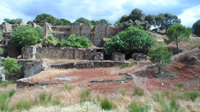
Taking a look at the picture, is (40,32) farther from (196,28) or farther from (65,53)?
(196,28)

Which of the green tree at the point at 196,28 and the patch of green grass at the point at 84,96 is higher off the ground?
the green tree at the point at 196,28

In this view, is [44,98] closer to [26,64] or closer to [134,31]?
[26,64]

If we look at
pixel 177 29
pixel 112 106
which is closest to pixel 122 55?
pixel 177 29

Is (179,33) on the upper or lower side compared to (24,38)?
lower

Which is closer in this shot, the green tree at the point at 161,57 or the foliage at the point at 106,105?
the foliage at the point at 106,105

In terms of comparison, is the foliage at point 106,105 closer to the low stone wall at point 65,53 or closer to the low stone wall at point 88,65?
the low stone wall at point 88,65

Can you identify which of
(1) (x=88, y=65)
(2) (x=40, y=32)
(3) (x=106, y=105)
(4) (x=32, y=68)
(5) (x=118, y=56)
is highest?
(2) (x=40, y=32)

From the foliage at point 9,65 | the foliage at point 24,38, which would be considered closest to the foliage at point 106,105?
the foliage at point 9,65

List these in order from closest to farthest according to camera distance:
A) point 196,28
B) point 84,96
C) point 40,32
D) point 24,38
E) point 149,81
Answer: point 84,96 < point 149,81 < point 24,38 < point 40,32 < point 196,28

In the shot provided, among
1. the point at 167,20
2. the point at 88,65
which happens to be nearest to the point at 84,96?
the point at 88,65

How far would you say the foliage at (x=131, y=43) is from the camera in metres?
21.6

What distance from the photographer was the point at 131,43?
21.8m

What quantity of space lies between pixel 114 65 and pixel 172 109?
11.1m

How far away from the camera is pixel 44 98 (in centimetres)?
602
